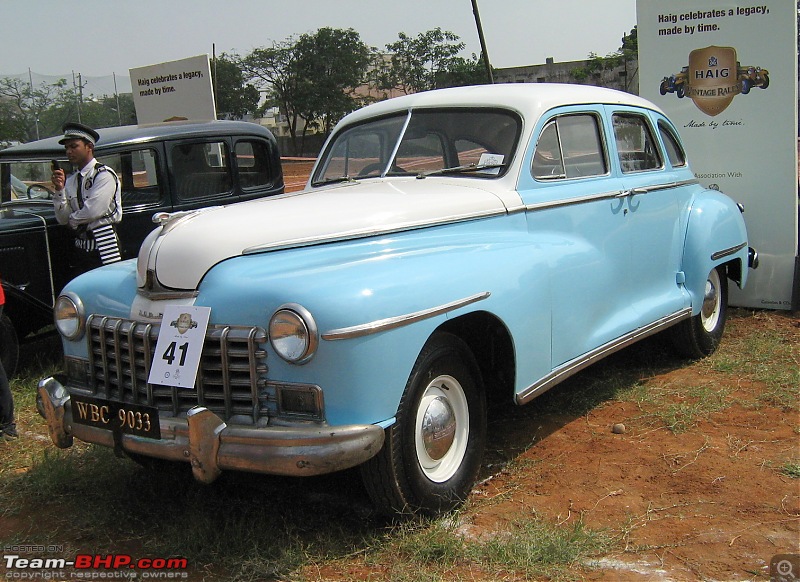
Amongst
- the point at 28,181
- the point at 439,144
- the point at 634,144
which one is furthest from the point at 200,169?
the point at 634,144

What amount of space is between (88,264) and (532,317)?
11.8 ft

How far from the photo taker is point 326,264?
3027 mm

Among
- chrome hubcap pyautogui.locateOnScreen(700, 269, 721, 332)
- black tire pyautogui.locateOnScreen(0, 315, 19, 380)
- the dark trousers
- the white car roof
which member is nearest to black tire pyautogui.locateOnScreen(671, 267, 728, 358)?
chrome hubcap pyautogui.locateOnScreen(700, 269, 721, 332)

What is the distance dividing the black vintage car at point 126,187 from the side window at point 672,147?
348cm

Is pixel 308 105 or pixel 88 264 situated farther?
pixel 308 105

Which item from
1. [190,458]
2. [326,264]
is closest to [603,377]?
A: [326,264]

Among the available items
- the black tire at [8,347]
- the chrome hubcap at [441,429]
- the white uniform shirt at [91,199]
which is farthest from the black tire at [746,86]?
the black tire at [8,347]

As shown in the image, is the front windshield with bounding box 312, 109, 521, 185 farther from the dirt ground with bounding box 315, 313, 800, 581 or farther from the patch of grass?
the patch of grass

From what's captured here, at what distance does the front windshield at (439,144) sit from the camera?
4.13m

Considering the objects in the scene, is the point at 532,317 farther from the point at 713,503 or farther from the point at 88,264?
the point at 88,264

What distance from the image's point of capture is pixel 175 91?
10414 mm

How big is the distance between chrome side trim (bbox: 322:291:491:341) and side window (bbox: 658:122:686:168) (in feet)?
9.47

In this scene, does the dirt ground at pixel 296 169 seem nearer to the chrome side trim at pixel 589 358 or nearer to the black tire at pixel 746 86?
the black tire at pixel 746 86

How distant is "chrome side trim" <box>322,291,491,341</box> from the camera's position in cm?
271
